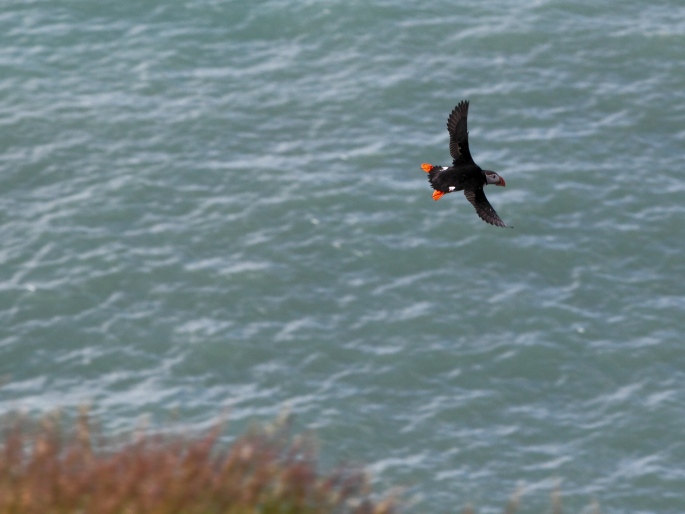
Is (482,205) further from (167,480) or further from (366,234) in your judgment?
(366,234)

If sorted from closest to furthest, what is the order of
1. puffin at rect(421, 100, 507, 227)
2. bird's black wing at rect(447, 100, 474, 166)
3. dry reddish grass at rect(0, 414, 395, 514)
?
1. dry reddish grass at rect(0, 414, 395, 514)
2. puffin at rect(421, 100, 507, 227)
3. bird's black wing at rect(447, 100, 474, 166)

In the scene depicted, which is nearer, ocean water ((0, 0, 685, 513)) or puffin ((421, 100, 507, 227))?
puffin ((421, 100, 507, 227))

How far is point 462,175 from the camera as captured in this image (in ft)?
57.8

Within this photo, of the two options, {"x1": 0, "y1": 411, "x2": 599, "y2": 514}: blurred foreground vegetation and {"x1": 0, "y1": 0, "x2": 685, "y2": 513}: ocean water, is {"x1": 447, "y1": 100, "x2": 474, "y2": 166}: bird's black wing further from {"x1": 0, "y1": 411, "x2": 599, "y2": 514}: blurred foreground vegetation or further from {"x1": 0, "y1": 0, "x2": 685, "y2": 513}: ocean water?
{"x1": 0, "y1": 0, "x2": 685, "y2": 513}: ocean water

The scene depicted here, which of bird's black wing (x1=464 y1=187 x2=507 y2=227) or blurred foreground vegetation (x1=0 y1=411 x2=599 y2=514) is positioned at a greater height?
bird's black wing (x1=464 y1=187 x2=507 y2=227)

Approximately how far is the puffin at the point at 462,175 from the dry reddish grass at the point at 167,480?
702 centimetres

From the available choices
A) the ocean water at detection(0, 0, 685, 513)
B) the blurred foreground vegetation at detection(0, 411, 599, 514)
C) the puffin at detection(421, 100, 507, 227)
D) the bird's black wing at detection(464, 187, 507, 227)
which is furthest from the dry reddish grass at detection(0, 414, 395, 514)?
the ocean water at detection(0, 0, 685, 513)

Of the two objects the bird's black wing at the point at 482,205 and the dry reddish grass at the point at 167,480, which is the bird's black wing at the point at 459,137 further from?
the dry reddish grass at the point at 167,480

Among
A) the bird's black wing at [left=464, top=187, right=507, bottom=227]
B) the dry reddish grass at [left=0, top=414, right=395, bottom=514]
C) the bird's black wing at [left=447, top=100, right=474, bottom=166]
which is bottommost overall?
the dry reddish grass at [left=0, top=414, right=395, bottom=514]

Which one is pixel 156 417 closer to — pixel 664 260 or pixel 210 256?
pixel 210 256

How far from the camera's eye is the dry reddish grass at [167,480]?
33.5 ft

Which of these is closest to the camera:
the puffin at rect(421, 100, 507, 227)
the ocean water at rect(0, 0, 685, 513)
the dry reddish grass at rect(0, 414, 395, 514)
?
the dry reddish grass at rect(0, 414, 395, 514)

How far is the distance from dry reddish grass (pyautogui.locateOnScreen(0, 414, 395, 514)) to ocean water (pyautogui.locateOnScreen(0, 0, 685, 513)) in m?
13.9

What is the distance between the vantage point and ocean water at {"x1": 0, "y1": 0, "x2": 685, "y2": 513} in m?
27.1
